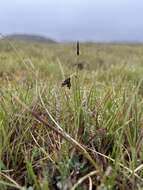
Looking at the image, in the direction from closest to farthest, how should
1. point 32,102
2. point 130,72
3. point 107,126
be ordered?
1. point 107,126
2. point 32,102
3. point 130,72

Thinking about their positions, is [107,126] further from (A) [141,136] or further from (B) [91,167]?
(B) [91,167]

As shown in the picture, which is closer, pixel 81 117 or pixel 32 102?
pixel 81 117

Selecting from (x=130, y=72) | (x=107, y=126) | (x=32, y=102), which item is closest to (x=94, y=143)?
(x=107, y=126)

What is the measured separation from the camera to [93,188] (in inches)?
50.3

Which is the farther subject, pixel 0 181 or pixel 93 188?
pixel 93 188

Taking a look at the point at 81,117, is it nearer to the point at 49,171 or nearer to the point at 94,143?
the point at 94,143

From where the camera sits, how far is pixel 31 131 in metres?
1.57

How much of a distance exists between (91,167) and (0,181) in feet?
1.02

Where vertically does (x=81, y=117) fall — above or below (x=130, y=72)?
above

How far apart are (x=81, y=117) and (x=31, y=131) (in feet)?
A: 0.63

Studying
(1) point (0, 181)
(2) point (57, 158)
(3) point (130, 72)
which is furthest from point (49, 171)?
(3) point (130, 72)

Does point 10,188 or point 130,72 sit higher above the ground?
point 10,188

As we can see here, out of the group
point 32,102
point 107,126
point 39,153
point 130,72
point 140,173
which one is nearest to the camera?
point 140,173

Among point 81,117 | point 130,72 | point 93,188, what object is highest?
point 81,117
